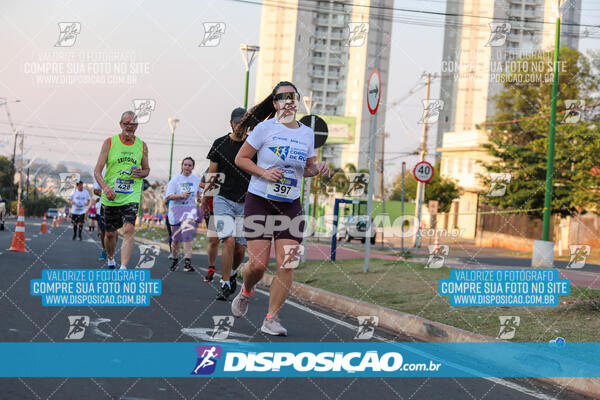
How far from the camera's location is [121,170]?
8727 mm

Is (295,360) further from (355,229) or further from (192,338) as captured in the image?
(355,229)

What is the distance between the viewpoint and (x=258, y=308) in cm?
782

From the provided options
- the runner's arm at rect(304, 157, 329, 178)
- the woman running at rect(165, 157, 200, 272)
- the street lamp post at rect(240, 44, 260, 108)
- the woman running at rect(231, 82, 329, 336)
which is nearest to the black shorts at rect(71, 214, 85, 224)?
the street lamp post at rect(240, 44, 260, 108)

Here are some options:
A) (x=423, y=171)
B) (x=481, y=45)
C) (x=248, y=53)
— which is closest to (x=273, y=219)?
(x=423, y=171)

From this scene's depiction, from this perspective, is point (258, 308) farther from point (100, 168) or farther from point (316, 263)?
point (316, 263)

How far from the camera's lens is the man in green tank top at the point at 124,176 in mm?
8711

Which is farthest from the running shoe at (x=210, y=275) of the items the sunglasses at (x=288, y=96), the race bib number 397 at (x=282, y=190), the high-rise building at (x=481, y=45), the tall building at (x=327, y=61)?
the tall building at (x=327, y=61)

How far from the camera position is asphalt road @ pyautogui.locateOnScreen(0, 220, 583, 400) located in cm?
→ 399

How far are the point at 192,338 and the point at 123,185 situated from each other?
375cm

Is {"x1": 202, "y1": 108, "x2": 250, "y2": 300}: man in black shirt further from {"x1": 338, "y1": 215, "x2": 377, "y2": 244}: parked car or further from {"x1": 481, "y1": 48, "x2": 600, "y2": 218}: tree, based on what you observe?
{"x1": 338, "y1": 215, "x2": 377, "y2": 244}: parked car

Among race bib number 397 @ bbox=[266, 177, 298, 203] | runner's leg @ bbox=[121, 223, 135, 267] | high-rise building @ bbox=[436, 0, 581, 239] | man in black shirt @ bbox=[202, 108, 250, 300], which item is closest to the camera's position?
race bib number 397 @ bbox=[266, 177, 298, 203]

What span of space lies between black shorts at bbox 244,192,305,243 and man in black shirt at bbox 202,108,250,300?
2.07m

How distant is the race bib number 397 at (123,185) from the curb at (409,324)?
2.48m

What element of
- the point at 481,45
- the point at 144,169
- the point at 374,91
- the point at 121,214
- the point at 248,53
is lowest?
the point at 121,214
